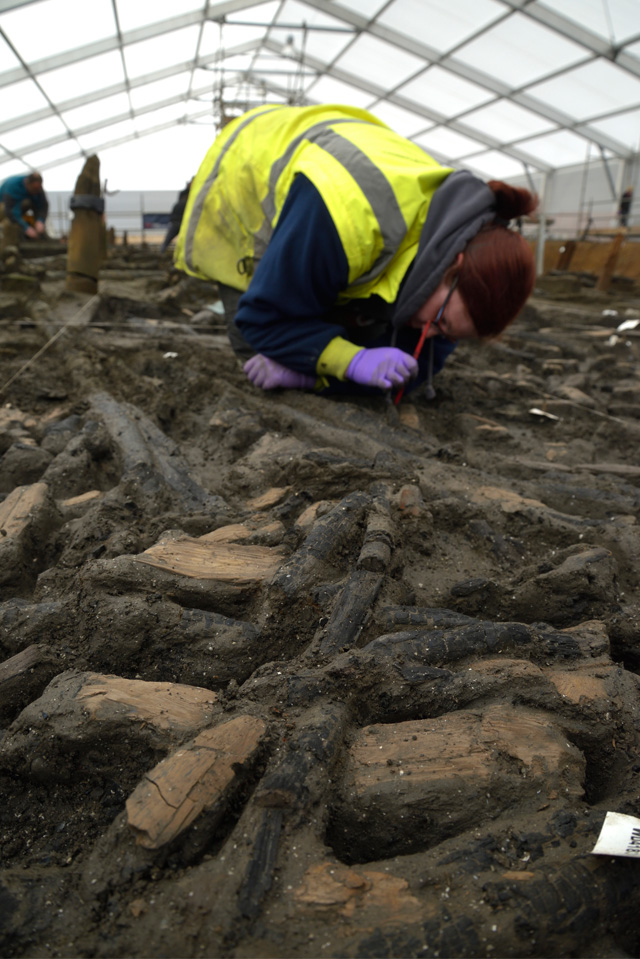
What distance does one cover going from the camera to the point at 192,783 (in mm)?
951

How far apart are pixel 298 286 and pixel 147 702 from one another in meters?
1.80

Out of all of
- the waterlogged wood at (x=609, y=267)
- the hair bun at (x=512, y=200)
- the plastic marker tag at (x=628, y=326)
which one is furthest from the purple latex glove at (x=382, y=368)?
the waterlogged wood at (x=609, y=267)

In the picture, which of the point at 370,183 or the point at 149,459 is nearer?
the point at 149,459

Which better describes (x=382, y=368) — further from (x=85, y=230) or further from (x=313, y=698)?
(x=85, y=230)

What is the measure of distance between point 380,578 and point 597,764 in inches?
20.4

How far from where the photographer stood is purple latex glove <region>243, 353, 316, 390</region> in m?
2.80

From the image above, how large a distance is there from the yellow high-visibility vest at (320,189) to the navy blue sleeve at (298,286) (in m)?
0.06

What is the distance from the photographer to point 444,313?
2398 mm

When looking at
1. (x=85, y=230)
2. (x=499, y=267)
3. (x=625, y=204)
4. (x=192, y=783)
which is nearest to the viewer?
(x=192, y=783)

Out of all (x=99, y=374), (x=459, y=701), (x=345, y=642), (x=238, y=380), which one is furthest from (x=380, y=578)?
(x=99, y=374)

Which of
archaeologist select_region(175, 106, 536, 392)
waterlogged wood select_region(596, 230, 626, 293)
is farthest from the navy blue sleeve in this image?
waterlogged wood select_region(596, 230, 626, 293)

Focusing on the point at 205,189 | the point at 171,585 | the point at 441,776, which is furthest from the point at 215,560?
the point at 205,189

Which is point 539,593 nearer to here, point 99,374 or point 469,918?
point 469,918

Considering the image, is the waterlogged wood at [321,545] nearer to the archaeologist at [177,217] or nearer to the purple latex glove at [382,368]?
the purple latex glove at [382,368]
